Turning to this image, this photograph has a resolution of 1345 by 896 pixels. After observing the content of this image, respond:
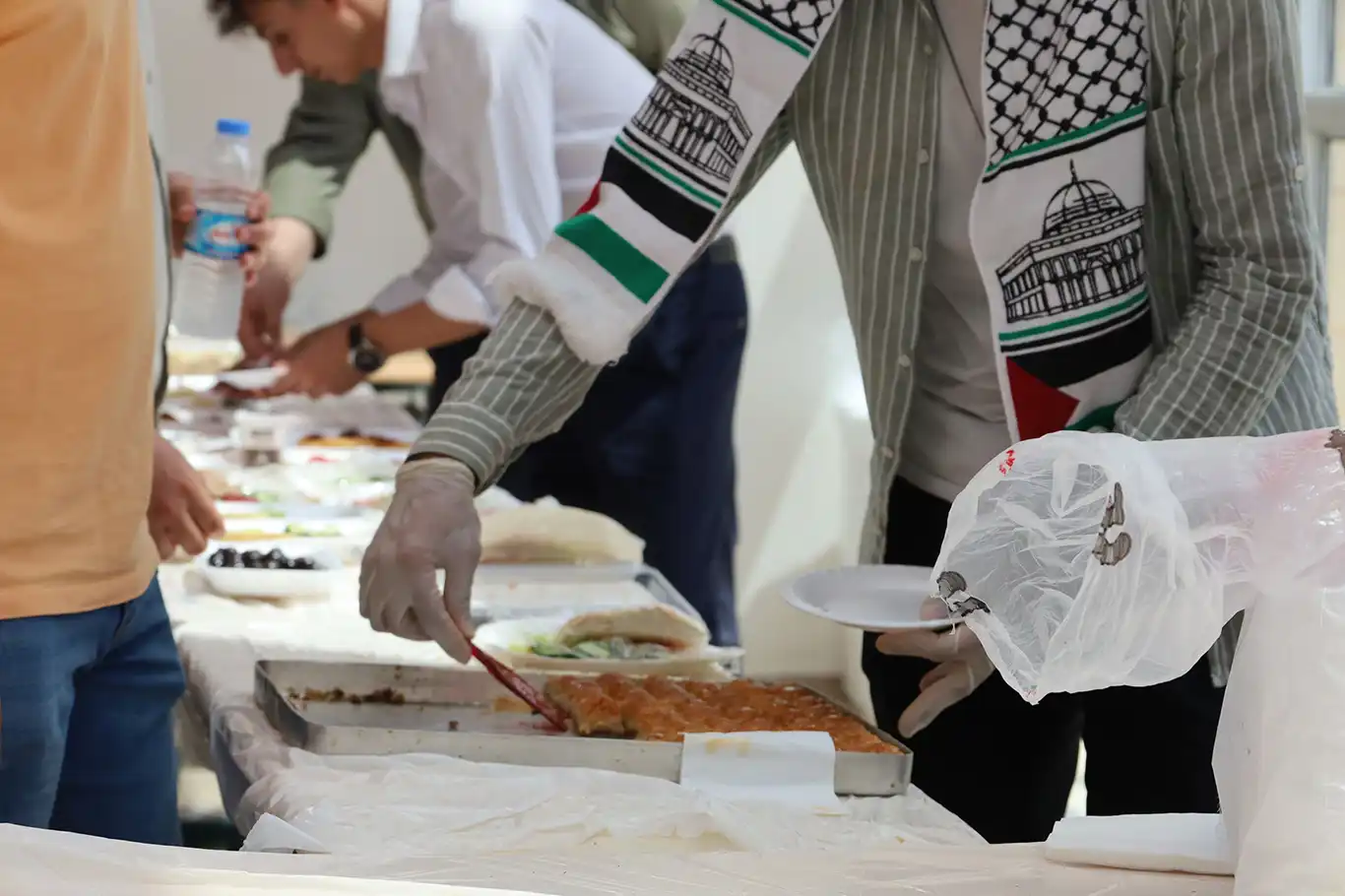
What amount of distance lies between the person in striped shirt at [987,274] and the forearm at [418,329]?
1.08m

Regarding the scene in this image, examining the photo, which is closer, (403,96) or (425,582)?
(425,582)

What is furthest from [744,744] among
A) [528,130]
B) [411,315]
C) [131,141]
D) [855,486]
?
[855,486]

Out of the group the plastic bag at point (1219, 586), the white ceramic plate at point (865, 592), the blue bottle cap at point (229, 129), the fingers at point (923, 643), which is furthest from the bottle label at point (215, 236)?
the plastic bag at point (1219, 586)

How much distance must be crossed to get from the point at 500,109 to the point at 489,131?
0.11 feet

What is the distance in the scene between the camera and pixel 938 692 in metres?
1.12

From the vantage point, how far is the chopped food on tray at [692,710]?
109 cm

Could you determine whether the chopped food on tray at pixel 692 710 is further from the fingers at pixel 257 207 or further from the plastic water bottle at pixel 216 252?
the fingers at pixel 257 207

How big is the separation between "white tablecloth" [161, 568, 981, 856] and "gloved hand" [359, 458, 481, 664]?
0.44 ft

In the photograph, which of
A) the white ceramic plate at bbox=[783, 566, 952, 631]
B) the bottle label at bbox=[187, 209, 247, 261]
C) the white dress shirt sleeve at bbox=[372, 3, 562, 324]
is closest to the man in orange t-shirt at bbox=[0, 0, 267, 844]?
the white ceramic plate at bbox=[783, 566, 952, 631]

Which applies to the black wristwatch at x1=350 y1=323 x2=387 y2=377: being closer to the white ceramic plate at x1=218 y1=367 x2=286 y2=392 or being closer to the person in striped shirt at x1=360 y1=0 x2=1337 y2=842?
the white ceramic plate at x1=218 y1=367 x2=286 y2=392

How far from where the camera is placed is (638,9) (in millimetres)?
2555

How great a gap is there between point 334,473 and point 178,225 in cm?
45

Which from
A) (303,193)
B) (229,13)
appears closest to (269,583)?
(229,13)

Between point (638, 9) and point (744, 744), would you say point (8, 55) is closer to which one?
point (744, 744)
